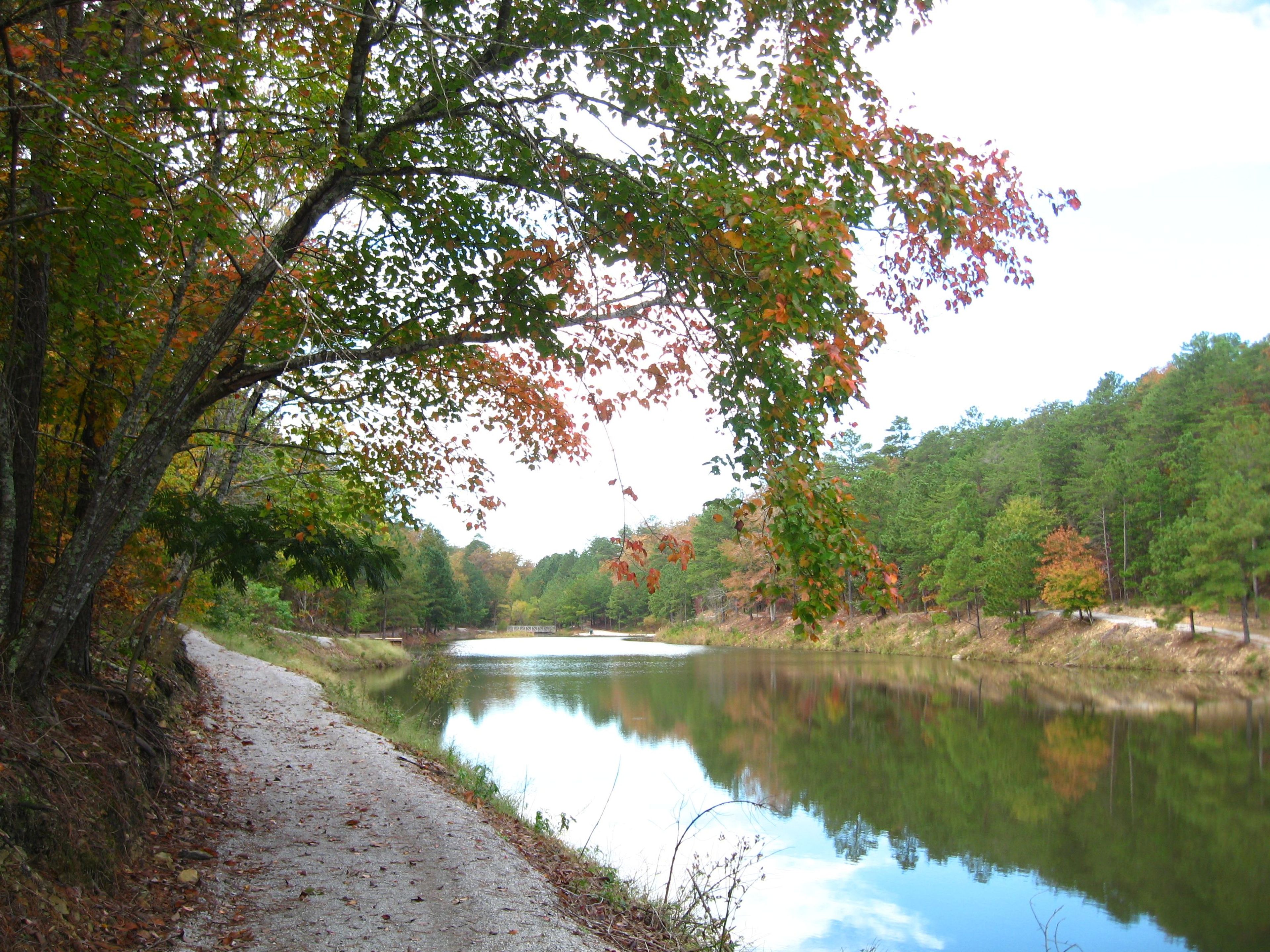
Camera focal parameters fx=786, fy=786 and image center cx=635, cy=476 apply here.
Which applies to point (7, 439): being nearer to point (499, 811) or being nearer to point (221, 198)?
point (221, 198)

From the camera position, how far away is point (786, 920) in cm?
779

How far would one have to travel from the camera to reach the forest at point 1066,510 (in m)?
29.5

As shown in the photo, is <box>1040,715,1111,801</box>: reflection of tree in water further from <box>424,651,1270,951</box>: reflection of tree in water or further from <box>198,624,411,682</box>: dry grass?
<box>198,624,411,682</box>: dry grass

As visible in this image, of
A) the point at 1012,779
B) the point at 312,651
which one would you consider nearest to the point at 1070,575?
the point at 1012,779

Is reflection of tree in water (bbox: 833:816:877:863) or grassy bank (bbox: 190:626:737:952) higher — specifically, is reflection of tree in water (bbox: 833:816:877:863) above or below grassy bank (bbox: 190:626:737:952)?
below

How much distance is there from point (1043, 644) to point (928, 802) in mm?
28342

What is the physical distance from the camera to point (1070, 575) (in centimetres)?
3450

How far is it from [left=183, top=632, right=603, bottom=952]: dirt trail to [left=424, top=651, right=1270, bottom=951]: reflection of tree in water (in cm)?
552

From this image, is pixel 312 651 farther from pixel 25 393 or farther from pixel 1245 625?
→ pixel 1245 625

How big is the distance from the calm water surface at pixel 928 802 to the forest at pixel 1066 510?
4.40 metres

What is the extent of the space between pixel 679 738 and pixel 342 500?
10.3 m

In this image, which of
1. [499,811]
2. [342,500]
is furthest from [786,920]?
[342,500]

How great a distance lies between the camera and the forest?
2950 cm

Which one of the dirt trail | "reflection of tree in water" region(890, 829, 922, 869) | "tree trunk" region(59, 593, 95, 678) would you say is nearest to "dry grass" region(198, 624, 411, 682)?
the dirt trail
